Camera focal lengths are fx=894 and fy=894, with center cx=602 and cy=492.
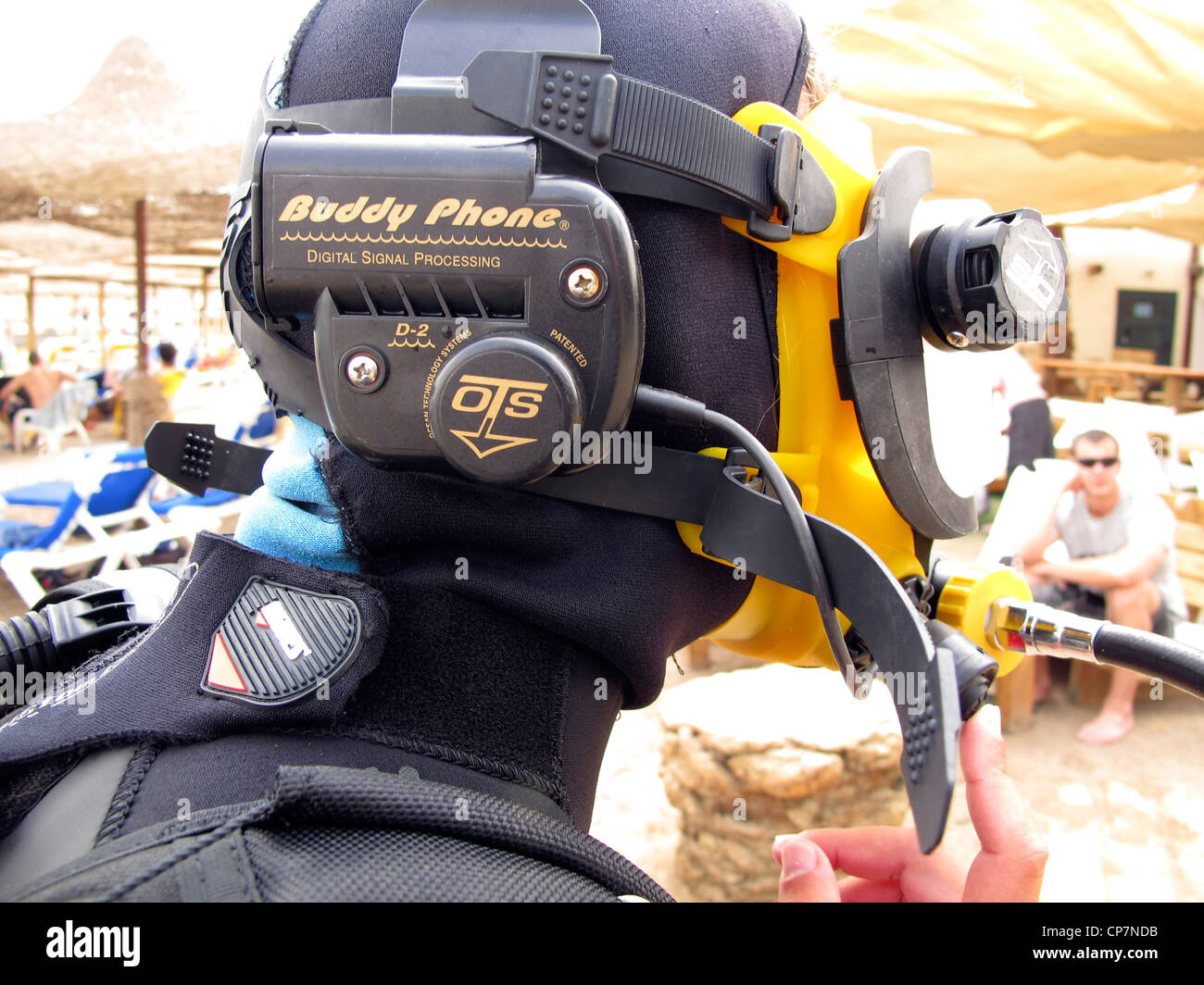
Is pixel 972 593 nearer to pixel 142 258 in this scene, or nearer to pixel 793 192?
pixel 793 192

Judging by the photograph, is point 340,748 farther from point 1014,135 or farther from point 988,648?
point 1014,135

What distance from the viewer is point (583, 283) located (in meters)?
0.79

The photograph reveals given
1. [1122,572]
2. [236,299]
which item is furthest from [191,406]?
[236,299]

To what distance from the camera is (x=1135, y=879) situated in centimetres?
345

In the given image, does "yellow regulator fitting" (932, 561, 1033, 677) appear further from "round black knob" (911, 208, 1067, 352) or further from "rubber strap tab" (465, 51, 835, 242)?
"rubber strap tab" (465, 51, 835, 242)

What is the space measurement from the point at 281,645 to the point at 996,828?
0.73m

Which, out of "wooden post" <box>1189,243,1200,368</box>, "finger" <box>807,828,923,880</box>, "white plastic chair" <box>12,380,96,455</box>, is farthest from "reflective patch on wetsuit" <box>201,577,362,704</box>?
"wooden post" <box>1189,243,1200,368</box>

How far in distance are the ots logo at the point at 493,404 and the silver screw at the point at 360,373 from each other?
0.08m

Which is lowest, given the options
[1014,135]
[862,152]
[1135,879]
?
[1135,879]

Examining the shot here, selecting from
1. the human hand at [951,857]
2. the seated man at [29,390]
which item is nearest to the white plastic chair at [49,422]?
the seated man at [29,390]

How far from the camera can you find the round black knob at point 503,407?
31.1 inches

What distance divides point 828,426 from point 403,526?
473 mm

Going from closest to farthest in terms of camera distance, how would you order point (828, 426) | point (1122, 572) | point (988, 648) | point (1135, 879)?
point (828, 426)
point (988, 648)
point (1135, 879)
point (1122, 572)

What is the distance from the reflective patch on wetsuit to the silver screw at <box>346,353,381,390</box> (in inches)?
8.2
